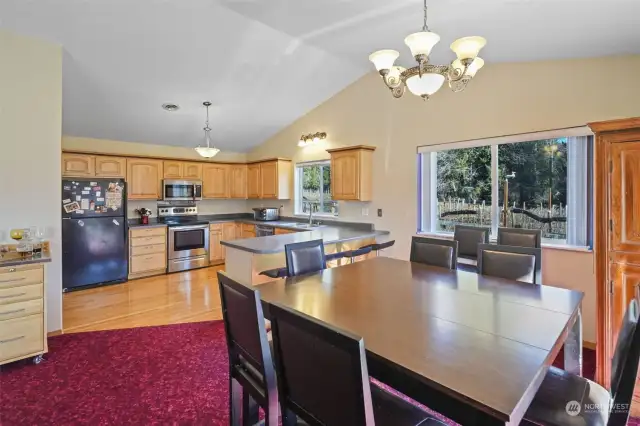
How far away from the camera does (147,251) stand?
5.53 m

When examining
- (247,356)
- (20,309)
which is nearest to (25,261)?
(20,309)

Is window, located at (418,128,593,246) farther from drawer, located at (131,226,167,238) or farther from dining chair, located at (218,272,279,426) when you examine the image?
drawer, located at (131,226,167,238)

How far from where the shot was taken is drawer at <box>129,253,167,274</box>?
212 inches

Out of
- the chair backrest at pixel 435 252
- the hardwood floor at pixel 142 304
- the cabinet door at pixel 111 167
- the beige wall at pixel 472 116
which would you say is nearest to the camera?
the chair backrest at pixel 435 252

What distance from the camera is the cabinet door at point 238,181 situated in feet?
22.4

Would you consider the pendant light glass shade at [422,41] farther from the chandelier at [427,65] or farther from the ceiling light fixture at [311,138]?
the ceiling light fixture at [311,138]

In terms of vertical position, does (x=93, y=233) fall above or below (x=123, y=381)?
above

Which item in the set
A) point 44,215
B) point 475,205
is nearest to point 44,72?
point 44,215

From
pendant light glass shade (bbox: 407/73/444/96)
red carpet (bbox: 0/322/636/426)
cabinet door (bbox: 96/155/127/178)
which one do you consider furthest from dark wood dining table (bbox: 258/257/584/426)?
cabinet door (bbox: 96/155/127/178)

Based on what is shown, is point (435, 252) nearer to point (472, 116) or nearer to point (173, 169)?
point (472, 116)

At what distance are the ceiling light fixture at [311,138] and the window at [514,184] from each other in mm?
1785

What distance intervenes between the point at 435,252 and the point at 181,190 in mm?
4775

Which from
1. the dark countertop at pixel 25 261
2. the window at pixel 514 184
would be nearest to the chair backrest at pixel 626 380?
the window at pixel 514 184

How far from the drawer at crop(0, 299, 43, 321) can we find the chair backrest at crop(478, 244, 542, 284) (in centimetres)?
349
